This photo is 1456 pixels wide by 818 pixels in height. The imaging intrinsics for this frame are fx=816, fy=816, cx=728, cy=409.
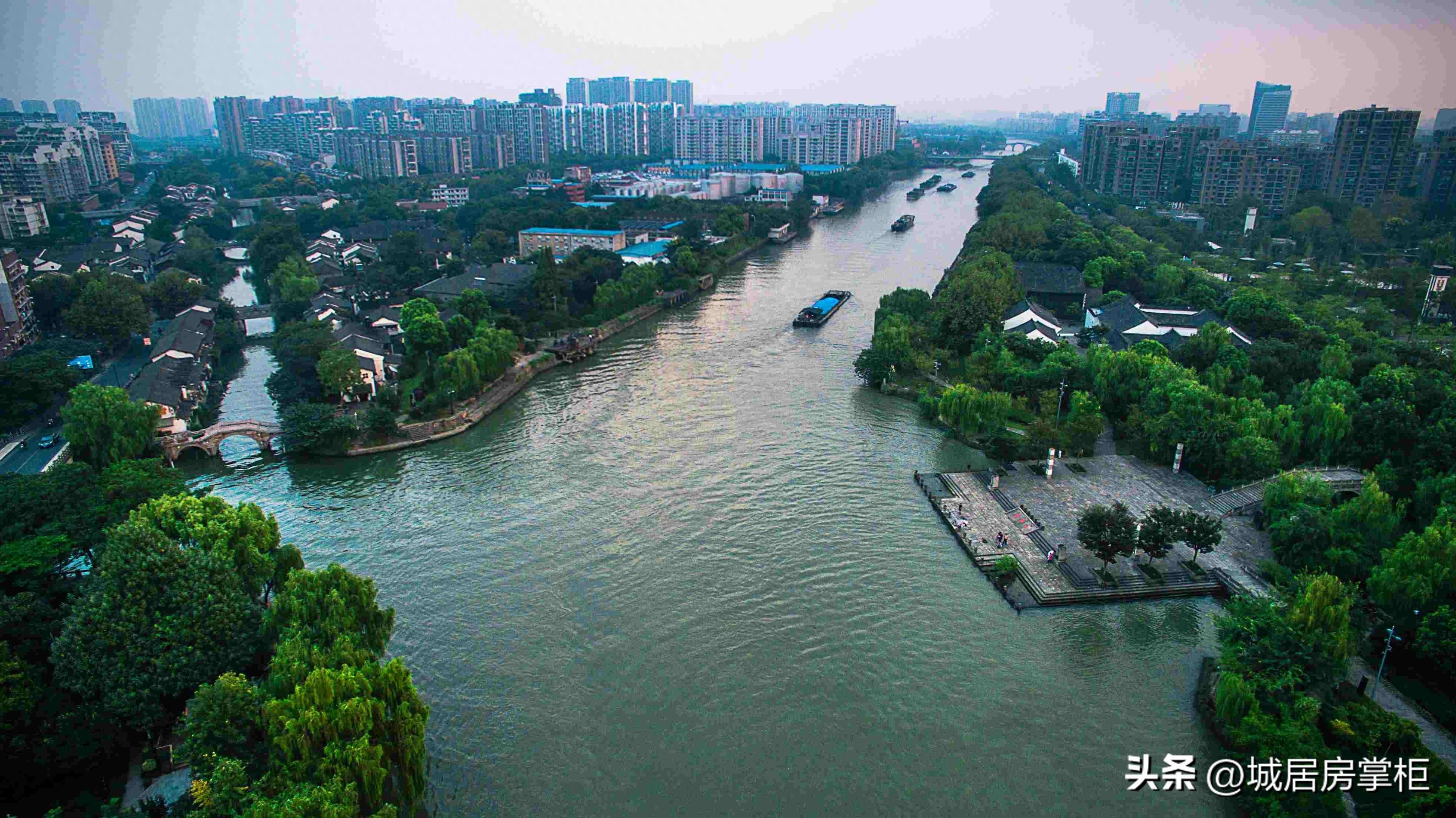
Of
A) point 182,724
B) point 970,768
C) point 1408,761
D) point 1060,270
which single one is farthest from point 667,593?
point 1060,270

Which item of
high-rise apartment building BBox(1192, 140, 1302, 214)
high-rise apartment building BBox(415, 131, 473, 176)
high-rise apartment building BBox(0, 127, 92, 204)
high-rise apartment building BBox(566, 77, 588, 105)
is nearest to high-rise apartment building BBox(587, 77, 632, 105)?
high-rise apartment building BBox(566, 77, 588, 105)

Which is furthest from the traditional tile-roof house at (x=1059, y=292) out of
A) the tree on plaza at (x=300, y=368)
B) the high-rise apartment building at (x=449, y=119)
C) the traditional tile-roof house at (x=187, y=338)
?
the high-rise apartment building at (x=449, y=119)

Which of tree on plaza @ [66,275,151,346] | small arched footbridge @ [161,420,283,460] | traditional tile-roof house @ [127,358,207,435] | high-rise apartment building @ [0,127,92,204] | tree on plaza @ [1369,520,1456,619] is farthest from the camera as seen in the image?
high-rise apartment building @ [0,127,92,204]

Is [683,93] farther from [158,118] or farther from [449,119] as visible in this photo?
[158,118]

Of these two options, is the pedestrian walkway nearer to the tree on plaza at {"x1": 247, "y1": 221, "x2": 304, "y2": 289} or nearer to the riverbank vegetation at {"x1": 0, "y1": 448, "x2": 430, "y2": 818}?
the riverbank vegetation at {"x1": 0, "y1": 448, "x2": 430, "y2": 818}

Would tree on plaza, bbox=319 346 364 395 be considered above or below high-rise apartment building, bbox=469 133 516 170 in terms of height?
below

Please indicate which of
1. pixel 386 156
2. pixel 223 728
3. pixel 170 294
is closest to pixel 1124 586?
pixel 223 728

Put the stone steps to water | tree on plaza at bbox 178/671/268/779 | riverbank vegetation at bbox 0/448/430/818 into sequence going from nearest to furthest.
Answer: riverbank vegetation at bbox 0/448/430/818 < tree on plaza at bbox 178/671/268/779 < the stone steps to water
